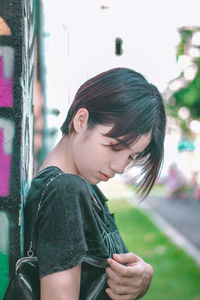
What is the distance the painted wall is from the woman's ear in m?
0.19

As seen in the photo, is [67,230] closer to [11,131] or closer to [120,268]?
[120,268]

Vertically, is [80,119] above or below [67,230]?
above

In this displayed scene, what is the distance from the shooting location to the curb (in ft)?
28.9

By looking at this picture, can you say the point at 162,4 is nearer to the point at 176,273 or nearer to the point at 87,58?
the point at 87,58

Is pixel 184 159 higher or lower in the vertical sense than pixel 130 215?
lower

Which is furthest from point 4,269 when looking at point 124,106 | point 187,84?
point 187,84

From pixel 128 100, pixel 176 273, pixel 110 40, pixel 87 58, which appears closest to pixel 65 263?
pixel 128 100

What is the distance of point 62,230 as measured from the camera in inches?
60.1

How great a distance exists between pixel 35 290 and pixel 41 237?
20cm

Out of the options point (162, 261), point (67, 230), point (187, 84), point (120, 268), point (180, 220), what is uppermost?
point (67, 230)

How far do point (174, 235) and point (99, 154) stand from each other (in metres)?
9.41

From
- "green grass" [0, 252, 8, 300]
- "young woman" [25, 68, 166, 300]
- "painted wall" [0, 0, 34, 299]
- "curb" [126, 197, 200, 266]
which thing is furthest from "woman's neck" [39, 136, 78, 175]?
"curb" [126, 197, 200, 266]

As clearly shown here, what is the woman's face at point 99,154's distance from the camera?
1726 mm

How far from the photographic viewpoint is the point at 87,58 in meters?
3.50
